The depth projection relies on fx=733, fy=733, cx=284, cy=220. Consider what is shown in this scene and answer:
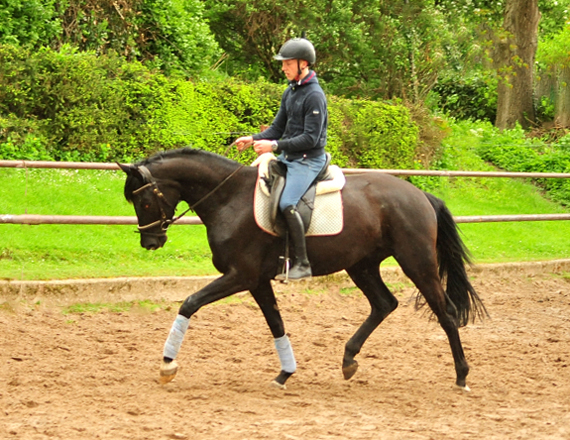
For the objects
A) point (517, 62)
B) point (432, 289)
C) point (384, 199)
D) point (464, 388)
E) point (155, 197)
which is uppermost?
point (155, 197)

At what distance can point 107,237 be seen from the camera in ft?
31.1

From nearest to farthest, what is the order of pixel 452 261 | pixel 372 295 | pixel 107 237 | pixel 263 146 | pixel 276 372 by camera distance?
pixel 263 146 < pixel 276 372 < pixel 372 295 < pixel 452 261 < pixel 107 237

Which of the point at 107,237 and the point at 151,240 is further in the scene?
the point at 107,237

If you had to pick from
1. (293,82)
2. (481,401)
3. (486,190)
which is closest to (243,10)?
(486,190)

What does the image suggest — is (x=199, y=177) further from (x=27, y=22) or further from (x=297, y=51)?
(x=27, y=22)

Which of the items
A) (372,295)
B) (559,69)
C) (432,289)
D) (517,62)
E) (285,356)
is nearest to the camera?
(285,356)

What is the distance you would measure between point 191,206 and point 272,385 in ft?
5.11

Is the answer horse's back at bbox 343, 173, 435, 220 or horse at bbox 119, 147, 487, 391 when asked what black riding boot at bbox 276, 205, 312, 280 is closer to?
horse at bbox 119, 147, 487, 391

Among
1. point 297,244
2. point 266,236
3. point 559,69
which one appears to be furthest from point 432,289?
point 559,69

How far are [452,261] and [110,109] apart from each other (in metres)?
6.98

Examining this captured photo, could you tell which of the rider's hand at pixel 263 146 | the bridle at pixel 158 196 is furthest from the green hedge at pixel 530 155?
the bridle at pixel 158 196

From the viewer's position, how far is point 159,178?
572 centimetres

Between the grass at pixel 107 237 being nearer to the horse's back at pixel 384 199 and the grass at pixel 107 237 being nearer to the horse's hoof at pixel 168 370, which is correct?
the horse's hoof at pixel 168 370

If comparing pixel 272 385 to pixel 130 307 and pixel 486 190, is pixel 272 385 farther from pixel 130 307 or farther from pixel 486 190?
pixel 486 190
